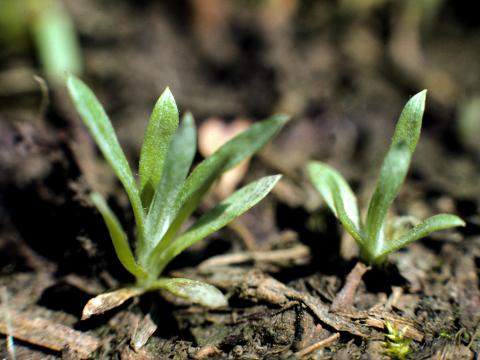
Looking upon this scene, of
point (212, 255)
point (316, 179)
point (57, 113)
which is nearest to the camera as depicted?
point (316, 179)

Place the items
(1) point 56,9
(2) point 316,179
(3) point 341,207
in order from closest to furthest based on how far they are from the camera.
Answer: (3) point 341,207 → (2) point 316,179 → (1) point 56,9

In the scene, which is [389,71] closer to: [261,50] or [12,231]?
[261,50]

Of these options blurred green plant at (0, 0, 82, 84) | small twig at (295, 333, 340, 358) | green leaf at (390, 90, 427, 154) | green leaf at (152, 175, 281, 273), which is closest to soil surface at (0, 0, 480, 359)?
small twig at (295, 333, 340, 358)

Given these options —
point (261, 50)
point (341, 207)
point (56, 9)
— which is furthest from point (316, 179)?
point (56, 9)

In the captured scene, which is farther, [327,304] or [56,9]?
[56,9]

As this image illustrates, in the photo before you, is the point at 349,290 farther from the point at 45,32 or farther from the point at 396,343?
the point at 45,32

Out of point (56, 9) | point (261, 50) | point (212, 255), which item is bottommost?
point (212, 255)
